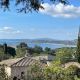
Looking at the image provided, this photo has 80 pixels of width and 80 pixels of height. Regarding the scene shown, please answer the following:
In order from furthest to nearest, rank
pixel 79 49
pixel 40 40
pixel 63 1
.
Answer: pixel 40 40 → pixel 79 49 → pixel 63 1

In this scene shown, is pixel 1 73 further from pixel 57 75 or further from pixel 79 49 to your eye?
pixel 79 49

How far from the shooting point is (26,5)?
7.82 meters

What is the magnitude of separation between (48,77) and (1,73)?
663 cm

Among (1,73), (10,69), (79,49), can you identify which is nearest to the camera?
(1,73)

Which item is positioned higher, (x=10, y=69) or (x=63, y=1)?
(x=63, y=1)

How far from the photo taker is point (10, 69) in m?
47.6

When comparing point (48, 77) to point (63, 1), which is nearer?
point (63, 1)

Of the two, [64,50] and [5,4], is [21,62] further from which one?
[5,4]

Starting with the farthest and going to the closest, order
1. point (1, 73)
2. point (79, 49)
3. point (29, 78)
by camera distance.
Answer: point (79, 49) < point (29, 78) < point (1, 73)

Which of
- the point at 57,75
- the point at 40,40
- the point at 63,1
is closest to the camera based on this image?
the point at 63,1

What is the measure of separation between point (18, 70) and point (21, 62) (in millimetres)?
1443

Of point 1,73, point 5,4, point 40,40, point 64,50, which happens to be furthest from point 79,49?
point 40,40

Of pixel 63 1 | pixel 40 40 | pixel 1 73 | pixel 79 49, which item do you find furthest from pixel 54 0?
pixel 40 40

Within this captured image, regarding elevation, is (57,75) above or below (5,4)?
below
